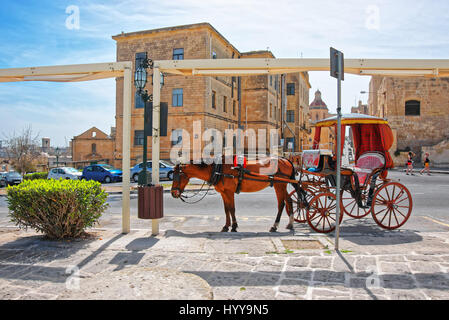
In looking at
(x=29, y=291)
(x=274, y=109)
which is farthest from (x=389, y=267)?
(x=274, y=109)

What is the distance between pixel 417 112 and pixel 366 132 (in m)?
32.7

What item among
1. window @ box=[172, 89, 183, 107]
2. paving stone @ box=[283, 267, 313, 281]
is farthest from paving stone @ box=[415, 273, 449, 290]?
window @ box=[172, 89, 183, 107]

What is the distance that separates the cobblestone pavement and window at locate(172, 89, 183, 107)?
25327mm

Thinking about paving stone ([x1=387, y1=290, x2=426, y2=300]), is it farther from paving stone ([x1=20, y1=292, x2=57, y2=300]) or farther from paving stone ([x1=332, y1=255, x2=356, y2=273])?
paving stone ([x1=20, y1=292, x2=57, y2=300])

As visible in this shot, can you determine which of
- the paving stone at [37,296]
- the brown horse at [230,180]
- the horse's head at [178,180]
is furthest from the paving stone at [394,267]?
the paving stone at [37,296]

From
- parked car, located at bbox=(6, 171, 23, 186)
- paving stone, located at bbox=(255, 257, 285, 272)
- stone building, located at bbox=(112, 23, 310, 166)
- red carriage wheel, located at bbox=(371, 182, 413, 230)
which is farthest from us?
stone building, located at bbox=(112, 23, 310, 166)

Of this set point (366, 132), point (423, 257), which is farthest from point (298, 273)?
point (366, 132)

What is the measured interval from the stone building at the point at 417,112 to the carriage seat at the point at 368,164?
29.9 metres

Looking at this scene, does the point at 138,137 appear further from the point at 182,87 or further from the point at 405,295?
the point at 405,295

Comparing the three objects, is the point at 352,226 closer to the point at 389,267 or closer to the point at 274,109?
the point at 389,267

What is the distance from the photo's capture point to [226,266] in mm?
4863

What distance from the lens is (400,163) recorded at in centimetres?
3447

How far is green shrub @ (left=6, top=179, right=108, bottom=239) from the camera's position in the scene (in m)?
6.04
